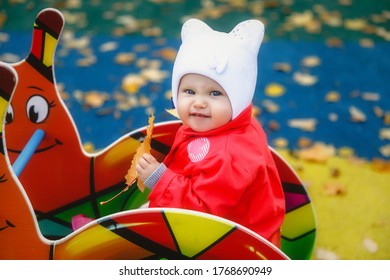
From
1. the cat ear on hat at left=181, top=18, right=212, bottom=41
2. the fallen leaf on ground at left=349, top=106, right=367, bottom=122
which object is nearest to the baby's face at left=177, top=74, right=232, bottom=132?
the cat ear on hat at left=181, top=18, right=212, bottom=41

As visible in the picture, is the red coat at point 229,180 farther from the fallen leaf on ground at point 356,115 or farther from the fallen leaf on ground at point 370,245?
the fallen leaf on ground at point 356,115

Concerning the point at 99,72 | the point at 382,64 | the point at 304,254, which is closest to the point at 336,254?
the point at 304,254

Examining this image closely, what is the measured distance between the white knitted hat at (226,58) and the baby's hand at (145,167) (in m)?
0.28

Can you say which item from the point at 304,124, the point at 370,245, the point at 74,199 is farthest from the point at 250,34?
the point at 304,124

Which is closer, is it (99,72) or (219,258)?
(219,258)

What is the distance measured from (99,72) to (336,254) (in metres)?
2.28

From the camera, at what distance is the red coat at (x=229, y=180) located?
1.53m

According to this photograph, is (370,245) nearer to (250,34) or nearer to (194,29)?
(250,34)

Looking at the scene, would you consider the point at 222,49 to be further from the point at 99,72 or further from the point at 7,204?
the point at 99,72

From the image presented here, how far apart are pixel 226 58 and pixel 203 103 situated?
167 mm

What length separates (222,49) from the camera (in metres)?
1.54

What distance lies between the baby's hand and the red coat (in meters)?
0.06

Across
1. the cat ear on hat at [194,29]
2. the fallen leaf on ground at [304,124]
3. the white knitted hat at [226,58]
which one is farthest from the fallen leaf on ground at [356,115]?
the cat ear on hat at [194,29]

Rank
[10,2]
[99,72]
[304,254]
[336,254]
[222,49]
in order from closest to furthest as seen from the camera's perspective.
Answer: [222,49] → [304,254] → [336,254] → [99,72] → [10,2]
